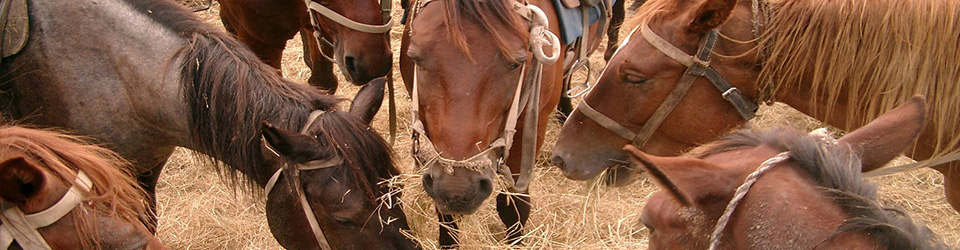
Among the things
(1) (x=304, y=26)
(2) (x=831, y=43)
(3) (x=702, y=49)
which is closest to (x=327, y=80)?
→ (1) (x=304, y=26)

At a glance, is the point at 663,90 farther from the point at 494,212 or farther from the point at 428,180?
Result: the point at 494,212

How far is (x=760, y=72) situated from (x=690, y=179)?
4.12 ft

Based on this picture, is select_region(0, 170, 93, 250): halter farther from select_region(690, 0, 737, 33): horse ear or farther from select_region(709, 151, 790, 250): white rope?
select_region(690, 0, 737, 33): horse ear

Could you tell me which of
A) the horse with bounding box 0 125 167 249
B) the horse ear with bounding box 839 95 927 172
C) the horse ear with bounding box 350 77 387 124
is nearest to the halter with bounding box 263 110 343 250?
the horse ear with bounding box 350 77 387 124

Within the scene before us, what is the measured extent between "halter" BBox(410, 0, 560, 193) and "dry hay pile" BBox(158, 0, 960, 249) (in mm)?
357

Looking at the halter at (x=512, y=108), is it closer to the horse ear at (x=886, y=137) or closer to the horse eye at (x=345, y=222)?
the horse eye at (x=345, y=222)

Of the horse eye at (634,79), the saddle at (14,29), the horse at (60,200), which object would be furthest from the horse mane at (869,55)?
the saddle at (14,29)

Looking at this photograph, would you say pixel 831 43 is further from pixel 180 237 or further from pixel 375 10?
pixel 180 237

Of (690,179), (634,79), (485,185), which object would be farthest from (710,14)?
(690,179)

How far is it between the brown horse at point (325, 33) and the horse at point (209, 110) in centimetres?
46

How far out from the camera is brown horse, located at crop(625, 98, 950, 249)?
4.78 feet

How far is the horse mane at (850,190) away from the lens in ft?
4.70

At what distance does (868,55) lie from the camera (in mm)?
2490

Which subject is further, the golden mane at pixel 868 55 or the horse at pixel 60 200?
the golden mane at pixel 868 55
